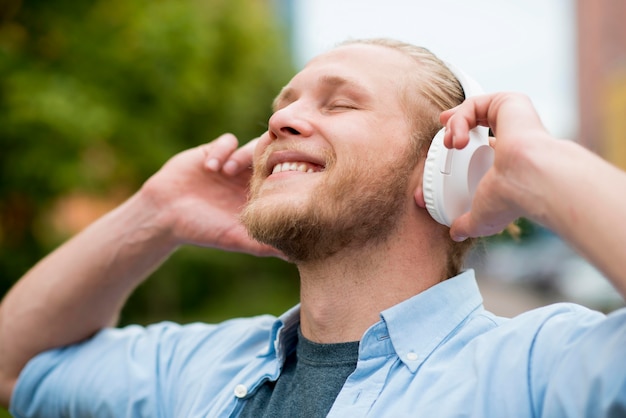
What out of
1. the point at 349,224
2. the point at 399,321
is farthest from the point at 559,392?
the point at 349,224

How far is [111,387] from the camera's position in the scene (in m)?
2.87

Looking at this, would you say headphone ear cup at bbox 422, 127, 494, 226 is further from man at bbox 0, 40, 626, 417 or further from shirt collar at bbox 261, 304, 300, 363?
shirt collar at bbox 261, 304, 300, 363

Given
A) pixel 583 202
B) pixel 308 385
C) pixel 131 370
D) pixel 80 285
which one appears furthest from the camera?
pixel 80 285

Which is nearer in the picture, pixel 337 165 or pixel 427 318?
pixel 427 318

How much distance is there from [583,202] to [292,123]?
1.15m

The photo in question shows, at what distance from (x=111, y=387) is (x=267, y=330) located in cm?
65

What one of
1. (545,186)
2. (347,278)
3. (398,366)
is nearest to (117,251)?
(347,278)

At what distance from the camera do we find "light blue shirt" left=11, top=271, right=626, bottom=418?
1741 millimetres

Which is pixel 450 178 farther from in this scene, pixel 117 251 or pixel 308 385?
pixel 117 251

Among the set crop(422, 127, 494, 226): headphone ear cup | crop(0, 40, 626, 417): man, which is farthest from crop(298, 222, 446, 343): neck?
crop(422, 127, 494, 226): headphone ear cup

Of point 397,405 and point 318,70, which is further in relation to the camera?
point 318,70

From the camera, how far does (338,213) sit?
2.38 m

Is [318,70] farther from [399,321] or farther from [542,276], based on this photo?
[542,276]

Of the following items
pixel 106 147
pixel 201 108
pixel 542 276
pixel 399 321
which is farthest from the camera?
pixel 542 276
